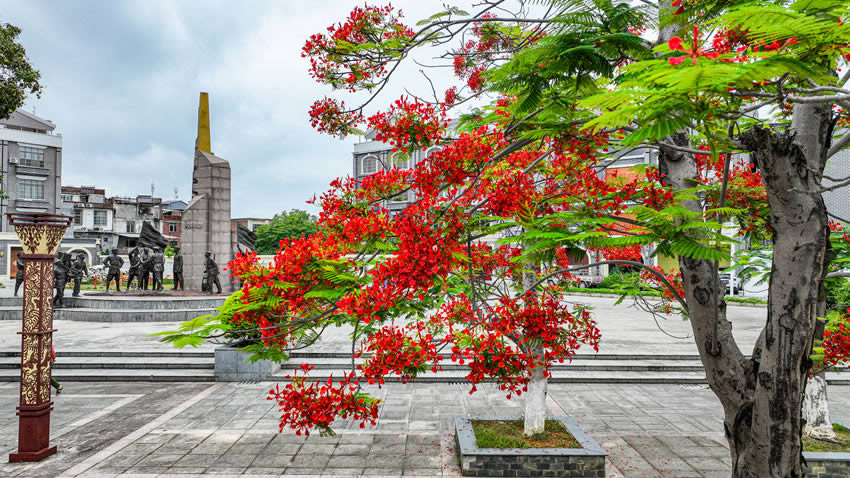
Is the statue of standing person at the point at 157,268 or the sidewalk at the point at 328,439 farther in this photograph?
the statue of standing person at the point at 157,268

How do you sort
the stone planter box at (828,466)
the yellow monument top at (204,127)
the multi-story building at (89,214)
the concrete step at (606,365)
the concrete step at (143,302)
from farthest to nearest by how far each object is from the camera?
the multi-story building at (89,214), the yellow monument top at (204,127), the concrete step at (143,302), the concrete step at (606,365), the stone planter box at (828,466)

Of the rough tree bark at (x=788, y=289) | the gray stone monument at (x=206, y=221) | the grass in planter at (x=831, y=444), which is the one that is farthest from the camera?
the gray stone monument at (x=206, y=221)

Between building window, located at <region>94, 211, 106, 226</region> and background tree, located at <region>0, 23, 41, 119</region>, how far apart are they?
4665 cm

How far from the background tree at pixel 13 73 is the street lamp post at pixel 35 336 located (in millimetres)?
10220

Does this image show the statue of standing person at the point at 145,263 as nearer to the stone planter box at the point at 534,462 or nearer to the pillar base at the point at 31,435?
the pillar base at the point at 31,435

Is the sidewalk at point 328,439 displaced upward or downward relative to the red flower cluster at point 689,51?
downward

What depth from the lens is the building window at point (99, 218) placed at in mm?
54125

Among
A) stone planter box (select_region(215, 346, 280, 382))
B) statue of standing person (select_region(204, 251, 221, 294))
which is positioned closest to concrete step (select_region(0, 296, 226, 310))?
statue of standing person (select_region(204, 251, 221, 294))

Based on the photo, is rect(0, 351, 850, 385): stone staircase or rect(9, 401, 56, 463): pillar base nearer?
rect(9, 401, 56, 463): pillar base

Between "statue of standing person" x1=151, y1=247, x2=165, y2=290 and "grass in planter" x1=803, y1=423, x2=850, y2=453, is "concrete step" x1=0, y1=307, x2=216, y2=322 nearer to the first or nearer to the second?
"statue of standing person" x1=151, y1=247, x2=165, y2=290

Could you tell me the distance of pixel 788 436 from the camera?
3.32m

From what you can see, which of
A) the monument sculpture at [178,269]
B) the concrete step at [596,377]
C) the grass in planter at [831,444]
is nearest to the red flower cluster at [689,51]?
the grass in planter at [831,444]

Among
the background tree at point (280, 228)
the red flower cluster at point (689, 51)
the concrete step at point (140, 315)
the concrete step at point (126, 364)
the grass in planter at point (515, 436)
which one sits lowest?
the grass in planter at point (515, 436)

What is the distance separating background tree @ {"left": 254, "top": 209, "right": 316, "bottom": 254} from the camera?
58.3 metres
